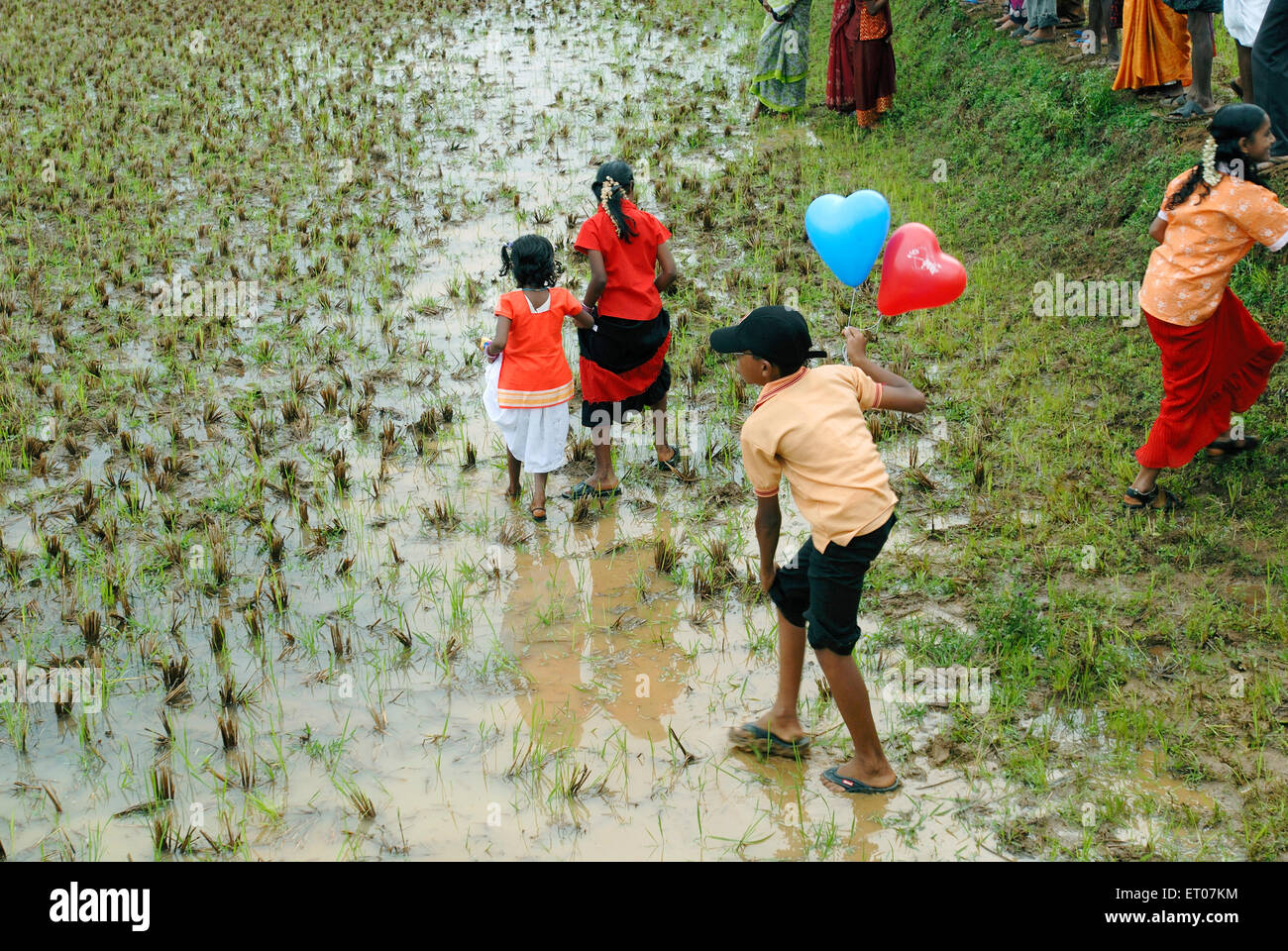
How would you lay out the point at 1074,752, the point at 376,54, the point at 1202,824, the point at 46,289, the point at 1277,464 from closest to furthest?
1. the point at 1202,824
2. the point at 1074,752
3. the point at 1277,464
4. the point at 46,289
5. the point at 376,54

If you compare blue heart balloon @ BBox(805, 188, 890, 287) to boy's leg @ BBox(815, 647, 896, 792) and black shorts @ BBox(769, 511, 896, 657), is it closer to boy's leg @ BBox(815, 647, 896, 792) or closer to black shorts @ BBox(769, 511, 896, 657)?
black shorts @ BBox(769, 511, 896, 657)

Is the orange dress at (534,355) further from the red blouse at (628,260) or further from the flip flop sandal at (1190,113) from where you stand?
the flip flop sandal at (1190,113)

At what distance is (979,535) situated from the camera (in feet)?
16.7

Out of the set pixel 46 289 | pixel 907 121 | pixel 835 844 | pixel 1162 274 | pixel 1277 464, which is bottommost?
pixel 835 844

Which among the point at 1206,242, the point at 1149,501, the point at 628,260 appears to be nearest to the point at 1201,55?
the point at 1206,242

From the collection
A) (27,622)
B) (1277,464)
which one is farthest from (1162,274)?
(27,622)

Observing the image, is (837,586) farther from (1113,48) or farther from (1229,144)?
(1113,48)

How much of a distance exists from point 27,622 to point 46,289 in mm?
3948

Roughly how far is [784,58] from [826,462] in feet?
28.3

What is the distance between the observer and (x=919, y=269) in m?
3.91

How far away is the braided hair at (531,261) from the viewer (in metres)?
5.05

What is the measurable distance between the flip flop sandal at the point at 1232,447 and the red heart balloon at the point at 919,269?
1951 mm

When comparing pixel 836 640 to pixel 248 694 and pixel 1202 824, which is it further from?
pixel 248 694

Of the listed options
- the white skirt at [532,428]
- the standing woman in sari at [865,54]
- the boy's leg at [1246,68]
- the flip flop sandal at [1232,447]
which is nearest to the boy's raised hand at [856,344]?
the white skirt at [532,428]
